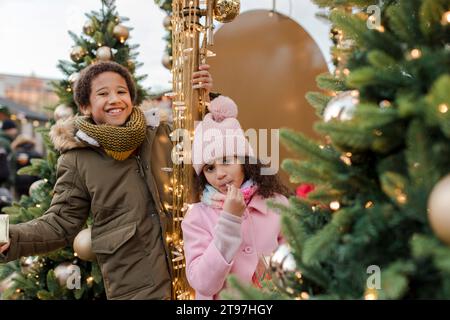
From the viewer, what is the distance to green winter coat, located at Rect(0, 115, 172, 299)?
1.93m

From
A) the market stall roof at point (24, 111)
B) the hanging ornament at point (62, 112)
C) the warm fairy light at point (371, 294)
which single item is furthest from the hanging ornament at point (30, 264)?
the market stall roof at point (24, 111)

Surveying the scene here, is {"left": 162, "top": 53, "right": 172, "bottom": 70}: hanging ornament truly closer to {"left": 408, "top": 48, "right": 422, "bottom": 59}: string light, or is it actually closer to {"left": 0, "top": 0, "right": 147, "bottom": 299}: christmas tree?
{"left": 0, "top": 0, "right": 147, "bottom": 299}: christmas tree

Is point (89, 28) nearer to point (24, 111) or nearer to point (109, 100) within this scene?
point (109, 100)

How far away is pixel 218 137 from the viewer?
66.3 inches

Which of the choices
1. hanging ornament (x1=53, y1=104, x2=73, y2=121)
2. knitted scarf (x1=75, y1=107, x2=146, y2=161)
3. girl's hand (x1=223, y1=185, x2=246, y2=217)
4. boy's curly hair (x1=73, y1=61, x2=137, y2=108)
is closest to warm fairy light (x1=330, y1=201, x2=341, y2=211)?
girl's hand (x1=223, y1=185, x2=246, y2=217)

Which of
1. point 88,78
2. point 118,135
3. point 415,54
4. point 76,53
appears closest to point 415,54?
point 415,54

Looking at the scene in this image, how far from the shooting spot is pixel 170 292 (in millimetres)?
1957

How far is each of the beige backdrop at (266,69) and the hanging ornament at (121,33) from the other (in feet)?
1.87

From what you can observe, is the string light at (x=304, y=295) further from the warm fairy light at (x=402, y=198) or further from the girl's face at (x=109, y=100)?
the girl's face at (x=109, y=100)

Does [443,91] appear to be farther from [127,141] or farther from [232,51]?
[232,51]

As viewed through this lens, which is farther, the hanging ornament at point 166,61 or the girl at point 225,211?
the hanging ornament at point 166,61

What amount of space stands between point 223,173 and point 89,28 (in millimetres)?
1725

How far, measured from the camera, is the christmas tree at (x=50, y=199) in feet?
8.83

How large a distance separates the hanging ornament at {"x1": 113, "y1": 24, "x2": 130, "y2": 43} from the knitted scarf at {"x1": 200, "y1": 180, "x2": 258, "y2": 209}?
157cm
